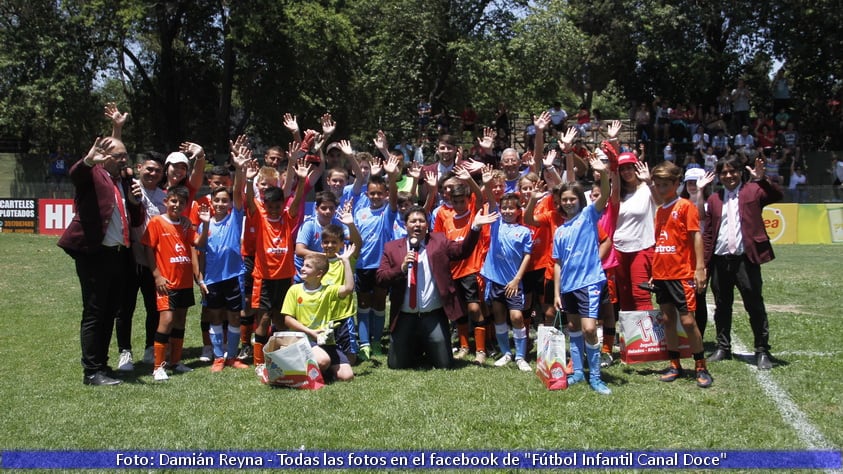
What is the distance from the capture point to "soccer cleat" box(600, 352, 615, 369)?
7485 mm

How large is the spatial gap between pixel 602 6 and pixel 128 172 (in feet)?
86.3

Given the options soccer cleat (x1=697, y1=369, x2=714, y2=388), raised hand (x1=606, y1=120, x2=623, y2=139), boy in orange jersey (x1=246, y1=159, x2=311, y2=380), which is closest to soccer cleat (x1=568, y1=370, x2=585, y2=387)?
soccer cleat (x1=697, y1=369, x2=714, y2=388)

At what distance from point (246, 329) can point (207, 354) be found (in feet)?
1.58

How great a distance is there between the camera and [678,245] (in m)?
6.75

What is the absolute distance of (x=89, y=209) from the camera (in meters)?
6.57

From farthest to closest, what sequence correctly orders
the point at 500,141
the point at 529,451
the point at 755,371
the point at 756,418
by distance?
the point at 500,141, the point at 755,371, the point at 756,418, the point at 529,451

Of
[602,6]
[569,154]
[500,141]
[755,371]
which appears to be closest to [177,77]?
[500,141]

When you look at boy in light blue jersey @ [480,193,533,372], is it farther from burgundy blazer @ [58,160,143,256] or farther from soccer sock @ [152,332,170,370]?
burgundy blazer @ [58,160,143,256]

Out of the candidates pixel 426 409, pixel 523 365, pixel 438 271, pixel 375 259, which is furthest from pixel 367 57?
pixel 426 409

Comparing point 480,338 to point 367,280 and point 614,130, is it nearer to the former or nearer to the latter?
point 367,280

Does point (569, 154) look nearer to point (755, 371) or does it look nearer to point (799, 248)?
point (755, 371)

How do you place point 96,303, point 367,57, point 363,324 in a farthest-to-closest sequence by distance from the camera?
point 367,57 → point 363,324 → point 96,303

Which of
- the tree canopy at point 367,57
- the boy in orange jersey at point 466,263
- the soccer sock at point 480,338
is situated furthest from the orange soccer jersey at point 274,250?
the tree canopy at point 367,57

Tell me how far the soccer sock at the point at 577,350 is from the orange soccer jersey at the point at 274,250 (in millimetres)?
2871
